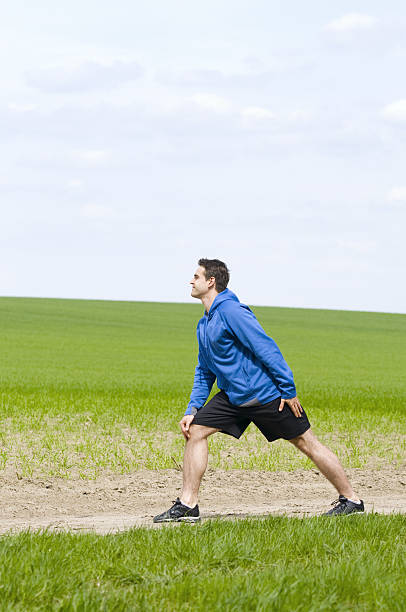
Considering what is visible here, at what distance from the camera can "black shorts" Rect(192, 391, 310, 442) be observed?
750 cm

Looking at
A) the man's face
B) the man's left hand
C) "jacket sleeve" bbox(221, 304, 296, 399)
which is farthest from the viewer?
the man's face

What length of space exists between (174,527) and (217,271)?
2329mm

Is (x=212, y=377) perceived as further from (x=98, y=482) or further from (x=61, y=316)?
(x=61, y=316)

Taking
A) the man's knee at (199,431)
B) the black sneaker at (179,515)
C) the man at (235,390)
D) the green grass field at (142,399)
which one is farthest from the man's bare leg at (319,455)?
the green grass field at (142,399)

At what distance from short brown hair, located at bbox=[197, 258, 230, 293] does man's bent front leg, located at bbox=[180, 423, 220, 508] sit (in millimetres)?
1325

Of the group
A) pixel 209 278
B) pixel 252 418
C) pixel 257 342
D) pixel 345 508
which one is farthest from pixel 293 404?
pixel 209 278

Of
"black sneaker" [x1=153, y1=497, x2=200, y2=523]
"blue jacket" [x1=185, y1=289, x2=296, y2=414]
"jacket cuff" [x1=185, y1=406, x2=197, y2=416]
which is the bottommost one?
"black sneaker" [x1=153, y1=497, x2=200, y2=523]

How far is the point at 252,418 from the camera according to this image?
25.0ft

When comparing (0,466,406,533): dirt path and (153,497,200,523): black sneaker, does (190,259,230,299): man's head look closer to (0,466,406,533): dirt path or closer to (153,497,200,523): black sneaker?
(153,497,200,523): black sneaker

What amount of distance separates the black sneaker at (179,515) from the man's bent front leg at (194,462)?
5 centimetres

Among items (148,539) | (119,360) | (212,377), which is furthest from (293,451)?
(119,360)

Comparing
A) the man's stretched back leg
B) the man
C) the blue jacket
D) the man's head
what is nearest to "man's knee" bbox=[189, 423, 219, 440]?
the man

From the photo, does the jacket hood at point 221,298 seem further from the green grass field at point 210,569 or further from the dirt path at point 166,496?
the dirt path at point 166,496

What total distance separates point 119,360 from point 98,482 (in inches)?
934
